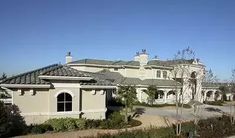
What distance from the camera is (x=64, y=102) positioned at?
72.8ft

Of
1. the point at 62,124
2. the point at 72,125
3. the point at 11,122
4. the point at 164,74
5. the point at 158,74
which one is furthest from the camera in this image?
the point at 164,74

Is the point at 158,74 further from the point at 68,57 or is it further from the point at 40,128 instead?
the point at 40,128

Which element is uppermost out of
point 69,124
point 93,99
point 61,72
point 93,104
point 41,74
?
point 61,72

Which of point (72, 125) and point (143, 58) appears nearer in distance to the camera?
point (72, 125)

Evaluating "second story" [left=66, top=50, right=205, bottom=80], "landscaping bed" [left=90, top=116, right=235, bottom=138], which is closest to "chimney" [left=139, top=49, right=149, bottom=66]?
"second story" [left=66, top=50, right=205, bottom=80]

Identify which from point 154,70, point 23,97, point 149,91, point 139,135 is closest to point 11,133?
point 23,97

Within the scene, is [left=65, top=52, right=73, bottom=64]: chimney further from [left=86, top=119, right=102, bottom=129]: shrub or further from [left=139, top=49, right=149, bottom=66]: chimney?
[left=86, top=119, right=102, bottom=129]: shrub

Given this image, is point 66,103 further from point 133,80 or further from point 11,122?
point 133,80

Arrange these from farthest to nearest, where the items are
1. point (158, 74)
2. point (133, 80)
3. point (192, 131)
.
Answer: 1. point (158, 74)
2. point (133, 80)
3. point (192, 131)

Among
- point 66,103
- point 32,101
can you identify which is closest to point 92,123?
point 66,103

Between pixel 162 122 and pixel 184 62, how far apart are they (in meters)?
6.12

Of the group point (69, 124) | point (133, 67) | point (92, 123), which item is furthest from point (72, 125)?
point (133, 67)

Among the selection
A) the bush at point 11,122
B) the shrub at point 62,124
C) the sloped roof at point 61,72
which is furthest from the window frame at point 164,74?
the bush at point 11,122

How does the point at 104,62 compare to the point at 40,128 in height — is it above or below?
above
